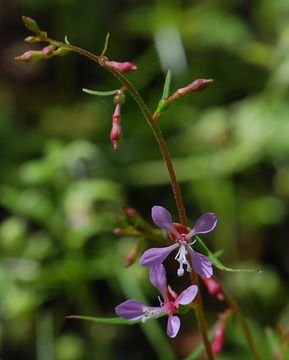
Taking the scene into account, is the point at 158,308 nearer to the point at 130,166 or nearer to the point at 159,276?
the point at 159,276

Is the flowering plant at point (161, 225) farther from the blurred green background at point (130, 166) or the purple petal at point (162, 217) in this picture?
the blurred green background at point (130, 166)

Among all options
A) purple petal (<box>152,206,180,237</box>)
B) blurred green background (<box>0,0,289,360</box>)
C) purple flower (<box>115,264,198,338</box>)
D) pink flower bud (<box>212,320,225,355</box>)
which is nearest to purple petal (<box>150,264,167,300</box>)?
purple flower (<box>115,264,198,338</box>)

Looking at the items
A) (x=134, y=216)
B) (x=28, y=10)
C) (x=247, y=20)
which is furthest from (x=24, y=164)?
(x=134, y=216)

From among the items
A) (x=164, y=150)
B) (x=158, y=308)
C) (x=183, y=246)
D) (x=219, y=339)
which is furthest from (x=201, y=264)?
(x=219, y=339)

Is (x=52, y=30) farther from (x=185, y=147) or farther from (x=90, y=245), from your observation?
(x=90, y=245)

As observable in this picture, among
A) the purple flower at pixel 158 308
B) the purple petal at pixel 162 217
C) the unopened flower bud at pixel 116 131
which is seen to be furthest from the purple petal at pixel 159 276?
the unopened flower bud at pixel 116 131

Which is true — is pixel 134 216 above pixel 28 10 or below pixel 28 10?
above

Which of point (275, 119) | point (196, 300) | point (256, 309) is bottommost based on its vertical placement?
point (256, 309)
